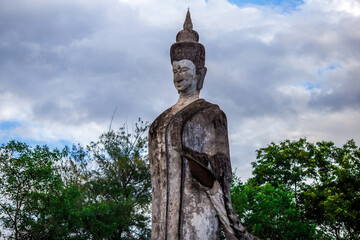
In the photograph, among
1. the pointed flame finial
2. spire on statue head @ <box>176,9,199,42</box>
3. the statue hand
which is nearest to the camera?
the statue hand

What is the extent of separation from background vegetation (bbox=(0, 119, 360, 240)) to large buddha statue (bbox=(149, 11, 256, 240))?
553 inches

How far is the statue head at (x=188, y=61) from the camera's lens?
818 cm

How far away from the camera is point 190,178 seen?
738 centimetres

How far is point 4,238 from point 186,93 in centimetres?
1635

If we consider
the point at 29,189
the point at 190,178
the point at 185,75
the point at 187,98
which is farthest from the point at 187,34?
the point at 29,189

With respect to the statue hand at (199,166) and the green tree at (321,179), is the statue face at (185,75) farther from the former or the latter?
the green tree at (321,179)

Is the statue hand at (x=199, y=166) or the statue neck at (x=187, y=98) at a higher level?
the statue neck at (x=187, y=98)

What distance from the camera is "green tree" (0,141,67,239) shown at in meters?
20.8

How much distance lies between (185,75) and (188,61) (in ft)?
0.83

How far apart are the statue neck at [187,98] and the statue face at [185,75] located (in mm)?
69

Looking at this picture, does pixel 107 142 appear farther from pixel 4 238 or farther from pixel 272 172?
pixel 4 238

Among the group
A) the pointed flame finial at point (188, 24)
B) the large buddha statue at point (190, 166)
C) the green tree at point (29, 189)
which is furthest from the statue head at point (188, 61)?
the green tree at point (29, 189)

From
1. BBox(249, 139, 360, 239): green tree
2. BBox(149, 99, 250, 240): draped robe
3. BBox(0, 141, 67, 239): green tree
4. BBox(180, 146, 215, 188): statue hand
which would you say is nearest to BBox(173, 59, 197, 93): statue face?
BBox(149, 99, 250, 240): draped robe

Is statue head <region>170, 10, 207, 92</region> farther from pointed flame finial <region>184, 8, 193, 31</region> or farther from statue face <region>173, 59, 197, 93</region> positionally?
pointed flame finial <region>184, 8, 193, 31</region>
